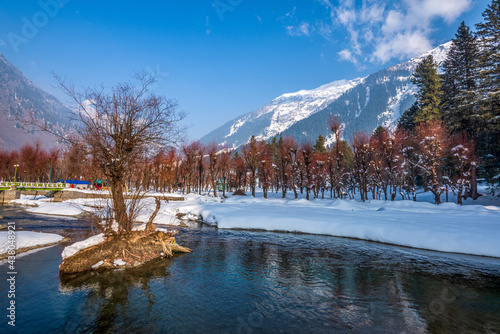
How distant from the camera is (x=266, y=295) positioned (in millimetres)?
7152

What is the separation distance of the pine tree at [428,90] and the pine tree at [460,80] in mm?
2451

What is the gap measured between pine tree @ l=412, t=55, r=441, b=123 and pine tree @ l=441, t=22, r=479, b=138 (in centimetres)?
245

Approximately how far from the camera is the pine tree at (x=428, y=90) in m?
39.3

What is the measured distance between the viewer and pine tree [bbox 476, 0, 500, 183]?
23.7 meters

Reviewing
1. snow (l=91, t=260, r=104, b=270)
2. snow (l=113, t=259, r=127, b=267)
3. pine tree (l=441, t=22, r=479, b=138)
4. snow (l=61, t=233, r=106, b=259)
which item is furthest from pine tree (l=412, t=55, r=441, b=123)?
snow (l=91, t=260, r=104, b=270)

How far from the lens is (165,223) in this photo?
20.2 m

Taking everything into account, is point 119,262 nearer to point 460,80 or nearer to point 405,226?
point 405,226

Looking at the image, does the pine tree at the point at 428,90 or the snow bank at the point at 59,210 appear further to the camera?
the pine tree at the point at 428,90

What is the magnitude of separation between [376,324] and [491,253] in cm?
1092

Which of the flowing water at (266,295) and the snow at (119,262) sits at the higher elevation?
the snow at (119,262)

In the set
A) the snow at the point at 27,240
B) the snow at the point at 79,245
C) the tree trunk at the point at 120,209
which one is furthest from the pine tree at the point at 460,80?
the snow at the point at 27,240

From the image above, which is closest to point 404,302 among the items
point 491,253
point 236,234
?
point 491,253

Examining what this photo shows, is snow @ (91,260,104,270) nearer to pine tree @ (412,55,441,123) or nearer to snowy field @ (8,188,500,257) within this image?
snowy field @ (8,188,500,257)

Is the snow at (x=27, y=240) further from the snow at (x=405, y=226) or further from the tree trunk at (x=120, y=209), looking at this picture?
the snow at (x=405, y=226)
